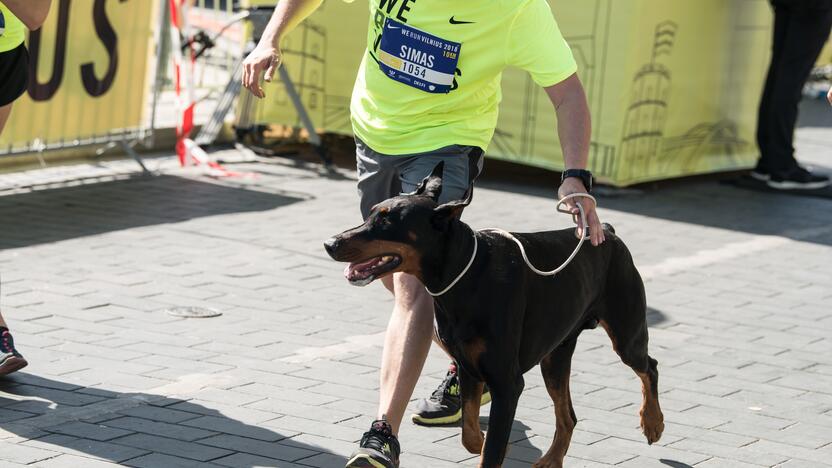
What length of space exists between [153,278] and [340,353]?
1.67 metres

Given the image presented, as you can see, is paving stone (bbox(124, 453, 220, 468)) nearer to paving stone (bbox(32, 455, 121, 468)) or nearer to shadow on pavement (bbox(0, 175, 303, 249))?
paving stone (bbox(32, 455, 121, 468))

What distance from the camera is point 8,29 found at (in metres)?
5.76

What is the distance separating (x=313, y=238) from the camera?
859 centimetres

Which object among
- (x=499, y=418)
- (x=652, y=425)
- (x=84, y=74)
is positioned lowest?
(x=652, y=425)

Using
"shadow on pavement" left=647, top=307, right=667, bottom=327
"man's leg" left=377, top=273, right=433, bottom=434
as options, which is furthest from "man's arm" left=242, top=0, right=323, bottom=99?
"shadow on pavement" left=647, top=307, right=667, bottom=327

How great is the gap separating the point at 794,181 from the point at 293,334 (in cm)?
640

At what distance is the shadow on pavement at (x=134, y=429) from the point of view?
4.71 meters

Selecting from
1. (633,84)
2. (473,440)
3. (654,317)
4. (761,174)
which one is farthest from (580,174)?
(761,174)

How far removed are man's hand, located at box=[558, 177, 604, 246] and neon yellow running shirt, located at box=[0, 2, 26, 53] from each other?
2.75 meters

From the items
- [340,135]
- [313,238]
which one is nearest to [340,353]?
[313,238]

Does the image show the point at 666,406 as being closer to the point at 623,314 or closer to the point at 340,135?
the point at 623,314

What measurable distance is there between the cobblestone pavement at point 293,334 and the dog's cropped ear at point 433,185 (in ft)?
3.61

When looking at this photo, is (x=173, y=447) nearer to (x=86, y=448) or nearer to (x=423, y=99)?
(x=86, y=448)

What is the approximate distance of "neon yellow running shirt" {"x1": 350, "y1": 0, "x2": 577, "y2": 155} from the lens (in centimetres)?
454
